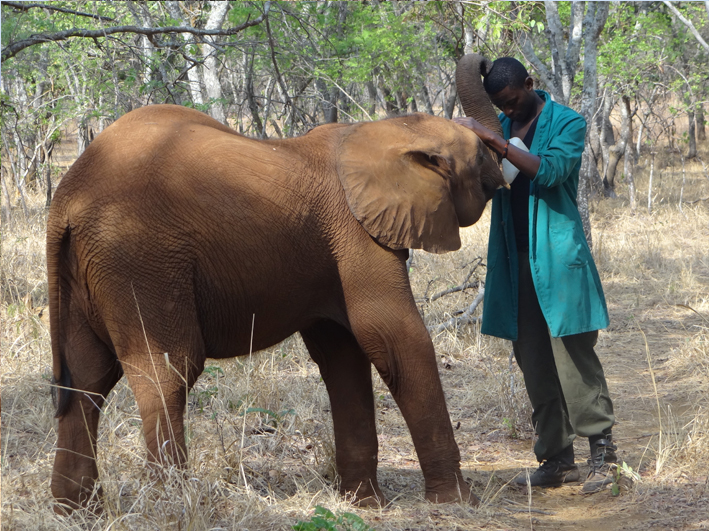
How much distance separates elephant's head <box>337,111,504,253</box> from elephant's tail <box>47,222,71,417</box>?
1.26 m

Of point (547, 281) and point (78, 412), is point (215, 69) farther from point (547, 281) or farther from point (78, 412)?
point (78, 412)

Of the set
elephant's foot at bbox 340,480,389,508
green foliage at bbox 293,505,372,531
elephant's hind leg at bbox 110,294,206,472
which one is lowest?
elephant's foot at bbox 340,480,389,508

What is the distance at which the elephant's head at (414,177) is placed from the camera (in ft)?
11.8

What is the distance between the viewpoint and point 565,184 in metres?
4.18

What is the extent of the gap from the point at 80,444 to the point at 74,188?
115 centimetres

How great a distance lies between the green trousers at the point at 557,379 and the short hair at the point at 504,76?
913 mm

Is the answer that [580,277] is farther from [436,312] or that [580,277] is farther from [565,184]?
[436,312]

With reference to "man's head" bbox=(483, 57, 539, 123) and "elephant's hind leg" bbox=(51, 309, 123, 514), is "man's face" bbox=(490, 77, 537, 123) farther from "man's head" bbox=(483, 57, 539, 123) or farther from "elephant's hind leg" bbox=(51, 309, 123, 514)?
"elephant's hind leg" bbox=(51, 309, 123, 514)

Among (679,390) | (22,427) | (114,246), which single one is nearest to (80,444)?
(114,246)

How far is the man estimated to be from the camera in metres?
4.07

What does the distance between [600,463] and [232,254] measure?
7.79 feet

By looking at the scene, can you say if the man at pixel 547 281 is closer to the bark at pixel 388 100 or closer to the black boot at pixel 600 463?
the black boot at pixel 600 463

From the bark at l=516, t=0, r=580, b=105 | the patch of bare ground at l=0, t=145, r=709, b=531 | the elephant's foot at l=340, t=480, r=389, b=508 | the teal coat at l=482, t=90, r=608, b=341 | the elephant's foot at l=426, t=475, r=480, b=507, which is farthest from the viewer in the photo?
the bark at l=516, t=0, r=580, b=105

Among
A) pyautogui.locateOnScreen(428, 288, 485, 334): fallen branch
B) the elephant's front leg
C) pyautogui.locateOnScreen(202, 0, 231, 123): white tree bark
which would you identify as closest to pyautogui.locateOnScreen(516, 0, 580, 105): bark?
A: pyautogui.locateOnScreen(428, 288, 485, 334): fallen branch
